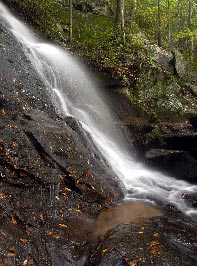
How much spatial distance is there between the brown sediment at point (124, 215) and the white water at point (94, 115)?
511 millimetres

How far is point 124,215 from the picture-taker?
709 centimetres

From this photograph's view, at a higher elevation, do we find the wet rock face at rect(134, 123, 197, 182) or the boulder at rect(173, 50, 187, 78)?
the boulder at rect(173, 50, 187, 78)

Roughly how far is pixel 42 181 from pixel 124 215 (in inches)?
81.3

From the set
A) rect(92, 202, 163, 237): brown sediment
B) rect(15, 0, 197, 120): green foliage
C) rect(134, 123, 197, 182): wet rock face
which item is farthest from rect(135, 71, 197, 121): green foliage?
rect(92, 202, 163, 237): brown sediment

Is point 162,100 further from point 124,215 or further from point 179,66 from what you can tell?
point 124,215

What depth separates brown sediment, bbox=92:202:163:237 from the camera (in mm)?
6520

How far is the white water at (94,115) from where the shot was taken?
893cm

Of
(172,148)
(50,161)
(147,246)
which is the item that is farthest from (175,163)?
(147,246)

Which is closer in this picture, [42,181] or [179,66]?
[42,181]

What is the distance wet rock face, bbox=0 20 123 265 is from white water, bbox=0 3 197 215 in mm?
1057

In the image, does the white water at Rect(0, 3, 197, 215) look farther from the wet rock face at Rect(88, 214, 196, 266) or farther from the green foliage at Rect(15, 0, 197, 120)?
the wet rock face at Rect(88, 214, 196, 266)

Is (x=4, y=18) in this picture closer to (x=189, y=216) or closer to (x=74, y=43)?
(x=74, y=43)

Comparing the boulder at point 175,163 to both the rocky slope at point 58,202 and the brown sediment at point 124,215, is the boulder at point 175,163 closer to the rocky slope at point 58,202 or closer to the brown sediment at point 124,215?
the rocky slope at point 58,202

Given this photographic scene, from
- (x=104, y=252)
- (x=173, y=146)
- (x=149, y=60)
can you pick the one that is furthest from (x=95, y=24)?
(x=104, y=252)
